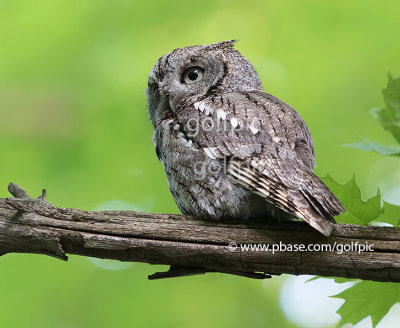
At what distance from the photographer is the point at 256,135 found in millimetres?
2223

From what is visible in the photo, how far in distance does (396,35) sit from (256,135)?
271 cm

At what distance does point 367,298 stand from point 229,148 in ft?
2.77

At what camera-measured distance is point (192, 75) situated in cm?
277

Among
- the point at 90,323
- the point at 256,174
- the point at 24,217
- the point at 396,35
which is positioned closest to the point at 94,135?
the point at 90,323

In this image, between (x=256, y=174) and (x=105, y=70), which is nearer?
(x=256, y=174)

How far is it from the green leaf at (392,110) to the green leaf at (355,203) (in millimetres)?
334

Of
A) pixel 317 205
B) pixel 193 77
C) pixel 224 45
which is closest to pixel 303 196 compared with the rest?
pixel 317 205

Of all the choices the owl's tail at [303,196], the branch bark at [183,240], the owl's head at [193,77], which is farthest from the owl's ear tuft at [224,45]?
the branch bark at [183,240]

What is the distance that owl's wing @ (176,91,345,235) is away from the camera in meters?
1.91

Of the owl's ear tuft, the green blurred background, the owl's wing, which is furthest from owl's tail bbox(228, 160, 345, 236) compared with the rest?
the green blurred background

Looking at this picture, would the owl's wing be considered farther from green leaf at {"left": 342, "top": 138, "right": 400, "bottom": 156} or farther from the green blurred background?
the green blurred background

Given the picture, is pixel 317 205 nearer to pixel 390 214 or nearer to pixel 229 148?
pixel 390 214

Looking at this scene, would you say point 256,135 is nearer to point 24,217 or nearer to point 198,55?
point 198,55

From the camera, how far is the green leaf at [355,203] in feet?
6.15
